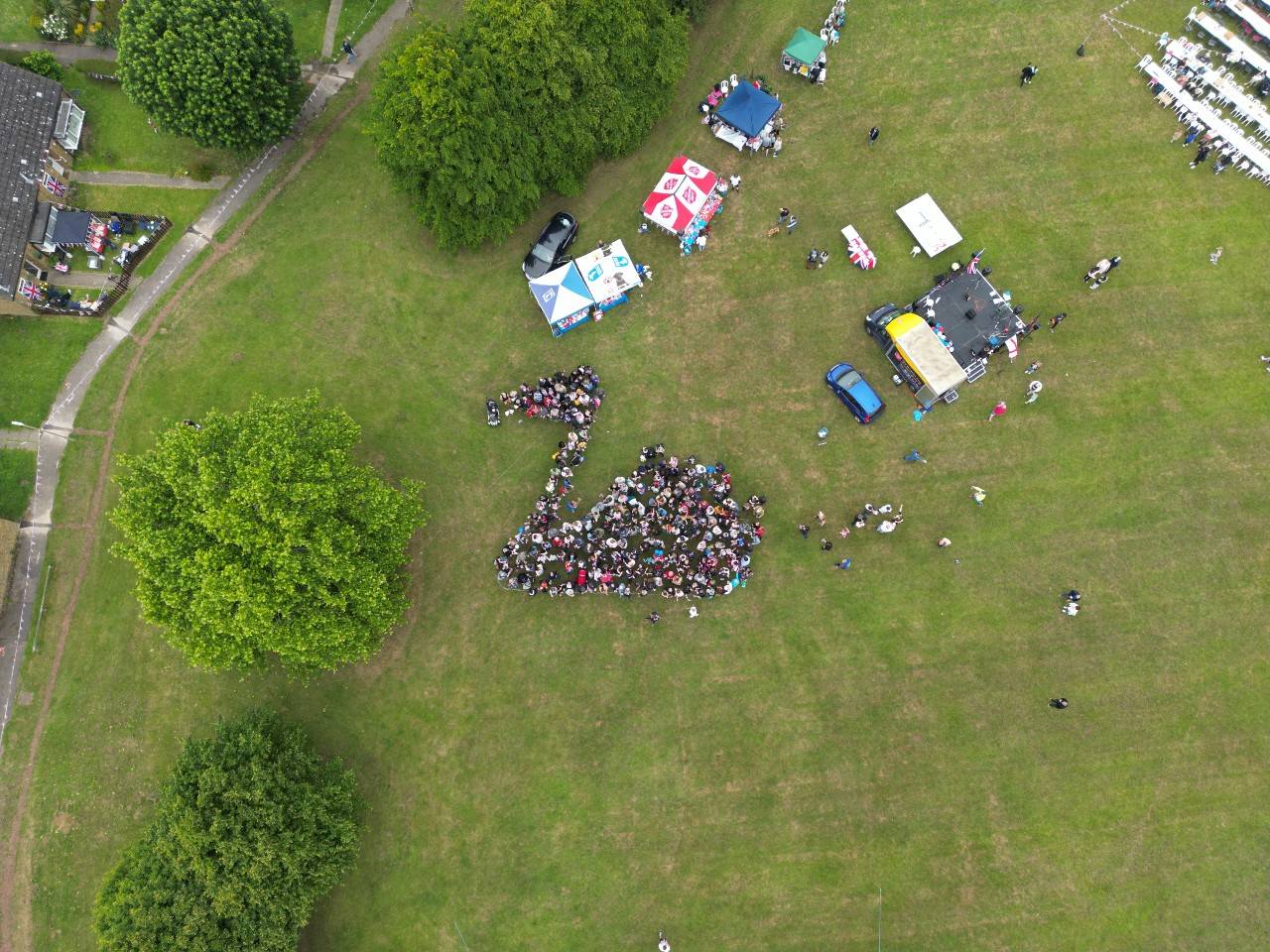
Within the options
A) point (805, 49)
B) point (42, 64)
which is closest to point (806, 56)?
point (805, 49)

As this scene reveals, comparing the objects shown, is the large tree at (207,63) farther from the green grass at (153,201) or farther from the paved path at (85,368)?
the green grass at (153,201)

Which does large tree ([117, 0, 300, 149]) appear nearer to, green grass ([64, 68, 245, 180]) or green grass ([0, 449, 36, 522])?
green grass ([64, 68, 245, 180])

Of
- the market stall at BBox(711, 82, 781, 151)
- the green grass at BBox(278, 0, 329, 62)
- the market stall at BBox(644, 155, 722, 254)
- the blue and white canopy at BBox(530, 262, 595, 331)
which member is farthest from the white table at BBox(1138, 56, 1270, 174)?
the green grass at BBox(278, 0, 329, 62)

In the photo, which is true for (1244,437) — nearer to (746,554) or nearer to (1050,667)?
(1050,667)

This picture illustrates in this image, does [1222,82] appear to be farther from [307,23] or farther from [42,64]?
[42,64]

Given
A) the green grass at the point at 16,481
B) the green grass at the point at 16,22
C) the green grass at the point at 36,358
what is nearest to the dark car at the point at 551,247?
the green grass at the point at 36,358

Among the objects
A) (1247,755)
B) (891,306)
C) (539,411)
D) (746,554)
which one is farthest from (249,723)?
(1247,755)
